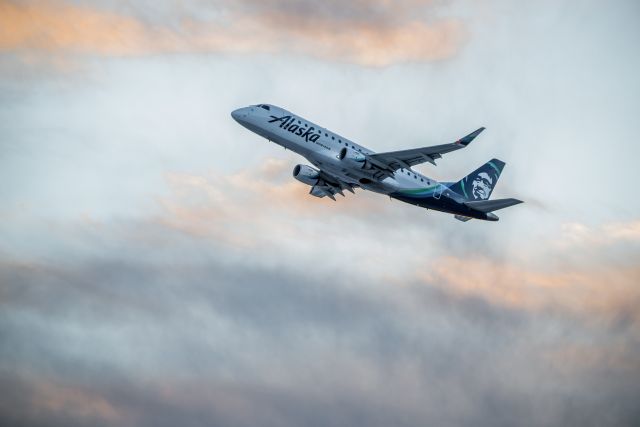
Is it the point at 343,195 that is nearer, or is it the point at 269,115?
the point at 269,115

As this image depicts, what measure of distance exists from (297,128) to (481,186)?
76.9ft

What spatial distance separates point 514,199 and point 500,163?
1979 cm

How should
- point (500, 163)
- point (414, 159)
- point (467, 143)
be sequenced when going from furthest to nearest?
point (500, 163) < point (414, 159) < point (467, 143)

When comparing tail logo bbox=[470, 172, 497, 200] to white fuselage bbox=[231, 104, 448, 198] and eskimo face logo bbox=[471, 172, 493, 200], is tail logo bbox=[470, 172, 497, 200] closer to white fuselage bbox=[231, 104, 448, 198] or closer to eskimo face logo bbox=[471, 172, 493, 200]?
eskimo face logo bbox=[471, 172, 493, 200]

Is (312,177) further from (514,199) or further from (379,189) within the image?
(514,199)

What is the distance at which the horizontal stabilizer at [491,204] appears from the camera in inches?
3347

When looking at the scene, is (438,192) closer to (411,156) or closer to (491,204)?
(491,204)

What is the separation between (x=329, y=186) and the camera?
95.8 meters

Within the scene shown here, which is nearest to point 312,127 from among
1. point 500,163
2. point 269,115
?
point 269,115

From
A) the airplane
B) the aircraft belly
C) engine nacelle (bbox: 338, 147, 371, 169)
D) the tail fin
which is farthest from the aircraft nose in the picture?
the tail fin

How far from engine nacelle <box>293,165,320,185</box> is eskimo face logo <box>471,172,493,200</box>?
1617 centimetres

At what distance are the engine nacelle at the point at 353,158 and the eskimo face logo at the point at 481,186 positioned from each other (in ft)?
54.1

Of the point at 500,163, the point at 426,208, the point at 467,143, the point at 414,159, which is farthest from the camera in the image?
the point at 500,163

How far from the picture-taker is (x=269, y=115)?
86.3m
